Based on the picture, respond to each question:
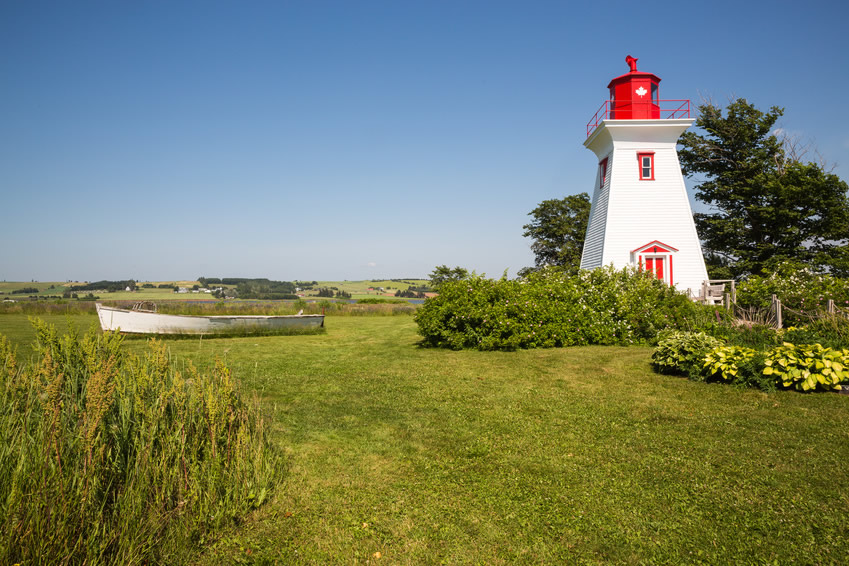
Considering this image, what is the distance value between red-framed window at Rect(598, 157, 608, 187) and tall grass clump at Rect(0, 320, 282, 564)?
2228 cm

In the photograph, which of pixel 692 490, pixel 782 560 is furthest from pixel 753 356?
A: pixel 782 560

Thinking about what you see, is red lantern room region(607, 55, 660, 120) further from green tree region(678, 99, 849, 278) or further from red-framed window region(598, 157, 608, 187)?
green tree region(678, 99, 849, 278)

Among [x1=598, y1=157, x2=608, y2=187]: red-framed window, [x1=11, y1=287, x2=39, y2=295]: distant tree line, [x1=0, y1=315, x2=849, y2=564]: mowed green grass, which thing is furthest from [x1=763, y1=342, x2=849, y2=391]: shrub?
[x1=11, y1=287, x2=39, y2=295]: distant tree line

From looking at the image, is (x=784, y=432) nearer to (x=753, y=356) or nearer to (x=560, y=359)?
(x=753, y=356)

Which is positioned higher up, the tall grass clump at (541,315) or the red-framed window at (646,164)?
the red-framed window at (646,164)

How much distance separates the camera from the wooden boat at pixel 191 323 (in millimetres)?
16031

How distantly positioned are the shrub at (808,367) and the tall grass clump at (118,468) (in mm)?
7856

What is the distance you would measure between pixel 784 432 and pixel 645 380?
117 inches

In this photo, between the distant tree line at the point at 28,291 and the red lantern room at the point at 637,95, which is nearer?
the red lantern room at the point at 637,95

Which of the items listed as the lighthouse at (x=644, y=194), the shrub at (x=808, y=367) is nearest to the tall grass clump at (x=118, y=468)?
the shrub at (x=808, y=367)

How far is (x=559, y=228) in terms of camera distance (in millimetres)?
36750

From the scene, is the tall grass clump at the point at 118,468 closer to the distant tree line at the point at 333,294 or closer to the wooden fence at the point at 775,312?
the wooden fence at the point at 775,312

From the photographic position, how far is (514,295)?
1330 cm

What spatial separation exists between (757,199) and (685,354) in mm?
25086
